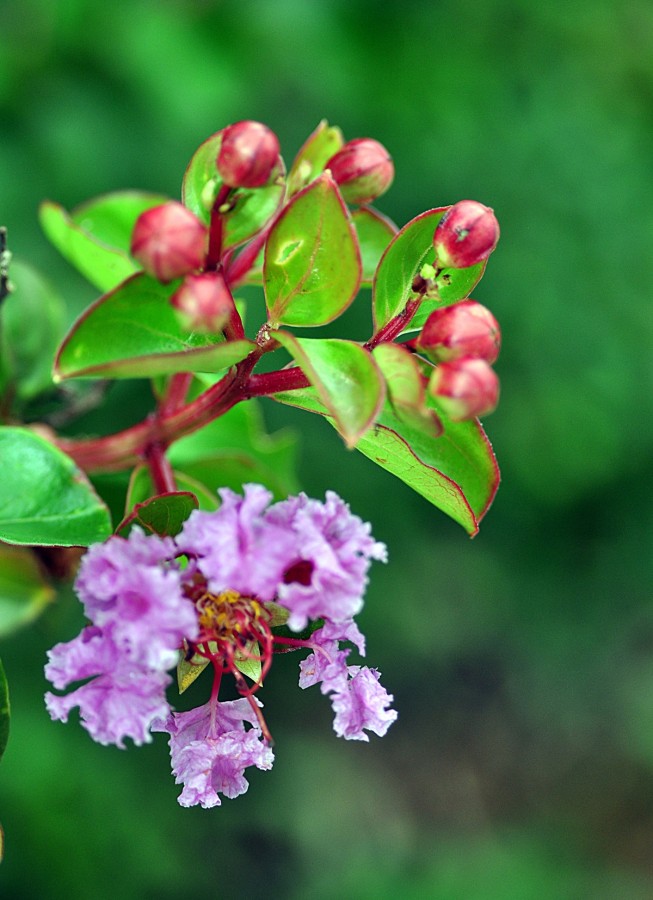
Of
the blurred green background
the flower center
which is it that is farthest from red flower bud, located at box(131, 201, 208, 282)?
the blurred green background

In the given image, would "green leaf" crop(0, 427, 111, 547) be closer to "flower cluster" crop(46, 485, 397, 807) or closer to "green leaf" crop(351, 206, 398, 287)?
"flower cluster" crop(46, 485, 397, 807)

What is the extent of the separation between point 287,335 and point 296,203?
0.10 meters

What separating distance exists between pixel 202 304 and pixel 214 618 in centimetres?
24

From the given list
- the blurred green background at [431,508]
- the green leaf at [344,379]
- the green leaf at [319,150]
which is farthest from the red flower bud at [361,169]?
the blurred green background at [431,508]

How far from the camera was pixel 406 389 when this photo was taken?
68 centimetres

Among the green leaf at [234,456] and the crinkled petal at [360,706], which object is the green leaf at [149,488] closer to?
the green leaf at [234,456]

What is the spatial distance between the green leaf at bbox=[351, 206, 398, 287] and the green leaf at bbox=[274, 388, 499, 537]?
23 cm

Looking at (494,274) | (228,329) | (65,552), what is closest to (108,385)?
(65,552)

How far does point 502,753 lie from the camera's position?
3109 mm

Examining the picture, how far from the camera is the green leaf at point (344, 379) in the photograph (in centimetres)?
65

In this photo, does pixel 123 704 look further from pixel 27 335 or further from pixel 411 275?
pixel 27 335

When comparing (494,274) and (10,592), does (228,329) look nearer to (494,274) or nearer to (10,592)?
(10,592)

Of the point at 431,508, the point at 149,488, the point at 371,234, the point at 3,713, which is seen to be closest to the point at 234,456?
the point at 149,488

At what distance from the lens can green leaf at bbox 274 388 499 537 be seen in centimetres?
74
